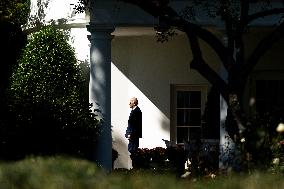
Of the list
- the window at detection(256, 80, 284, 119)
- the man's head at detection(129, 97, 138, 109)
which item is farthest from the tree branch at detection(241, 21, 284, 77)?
the window at detection(256, 80, 284, 119)

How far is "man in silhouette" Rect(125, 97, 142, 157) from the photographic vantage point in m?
17.6

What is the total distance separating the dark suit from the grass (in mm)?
12767

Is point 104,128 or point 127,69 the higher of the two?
point 127,69

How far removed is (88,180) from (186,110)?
1517cm

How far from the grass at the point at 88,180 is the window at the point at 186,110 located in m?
14.6

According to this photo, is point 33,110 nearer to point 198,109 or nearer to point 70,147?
point 70,147

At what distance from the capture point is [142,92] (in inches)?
761

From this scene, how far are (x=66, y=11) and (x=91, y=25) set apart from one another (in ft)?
14.4

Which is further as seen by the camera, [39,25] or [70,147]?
[39,25]

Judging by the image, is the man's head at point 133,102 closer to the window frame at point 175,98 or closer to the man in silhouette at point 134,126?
the man in silhouette at point 134,126

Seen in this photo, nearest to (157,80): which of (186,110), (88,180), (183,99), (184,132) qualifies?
(183,99)

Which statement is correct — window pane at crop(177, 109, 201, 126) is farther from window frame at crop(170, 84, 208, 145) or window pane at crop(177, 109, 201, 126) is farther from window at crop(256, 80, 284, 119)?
window at crop(256, 80, 284, 119)

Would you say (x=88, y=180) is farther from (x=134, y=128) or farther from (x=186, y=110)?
(x=186, y=110)

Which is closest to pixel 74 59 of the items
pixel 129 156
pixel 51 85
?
pixel 51 85
